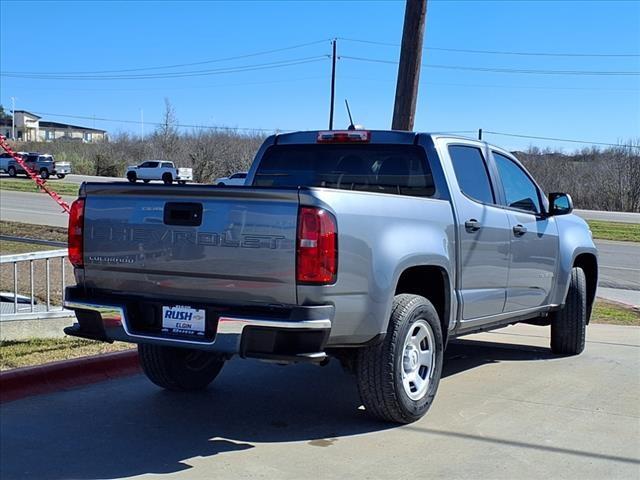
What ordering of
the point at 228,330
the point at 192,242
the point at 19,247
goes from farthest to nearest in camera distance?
the point at 19,247 → the point at 192,242 → the point at 228,330

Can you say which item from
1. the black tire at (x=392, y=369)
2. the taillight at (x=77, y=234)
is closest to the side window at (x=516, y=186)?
the black tire at (x=392, y=369)

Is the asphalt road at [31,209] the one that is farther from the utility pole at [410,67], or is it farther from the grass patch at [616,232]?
the grass patch at [616,232]

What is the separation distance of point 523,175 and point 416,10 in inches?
194

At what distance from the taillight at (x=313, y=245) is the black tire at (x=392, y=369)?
0.84 m

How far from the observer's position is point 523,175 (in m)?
7.27

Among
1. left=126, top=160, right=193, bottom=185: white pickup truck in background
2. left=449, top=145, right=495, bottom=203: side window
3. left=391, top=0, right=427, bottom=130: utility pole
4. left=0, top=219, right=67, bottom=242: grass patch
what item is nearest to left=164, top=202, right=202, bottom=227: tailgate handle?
left=449, top=145, right=495, bottom=203: side window

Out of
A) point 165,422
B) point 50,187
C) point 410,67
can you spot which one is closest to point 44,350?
point 165,422

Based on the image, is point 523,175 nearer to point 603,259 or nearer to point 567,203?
point 567,203

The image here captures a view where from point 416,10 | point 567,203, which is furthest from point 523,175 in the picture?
point 416,10

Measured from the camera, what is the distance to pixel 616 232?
96.5ft

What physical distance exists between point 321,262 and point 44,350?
12.6 feet

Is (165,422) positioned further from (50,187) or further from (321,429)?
(50,187)

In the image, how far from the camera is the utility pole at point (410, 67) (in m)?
11.3

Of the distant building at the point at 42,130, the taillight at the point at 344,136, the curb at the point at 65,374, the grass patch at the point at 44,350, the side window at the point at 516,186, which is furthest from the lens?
the distant building at the point at 42,130
